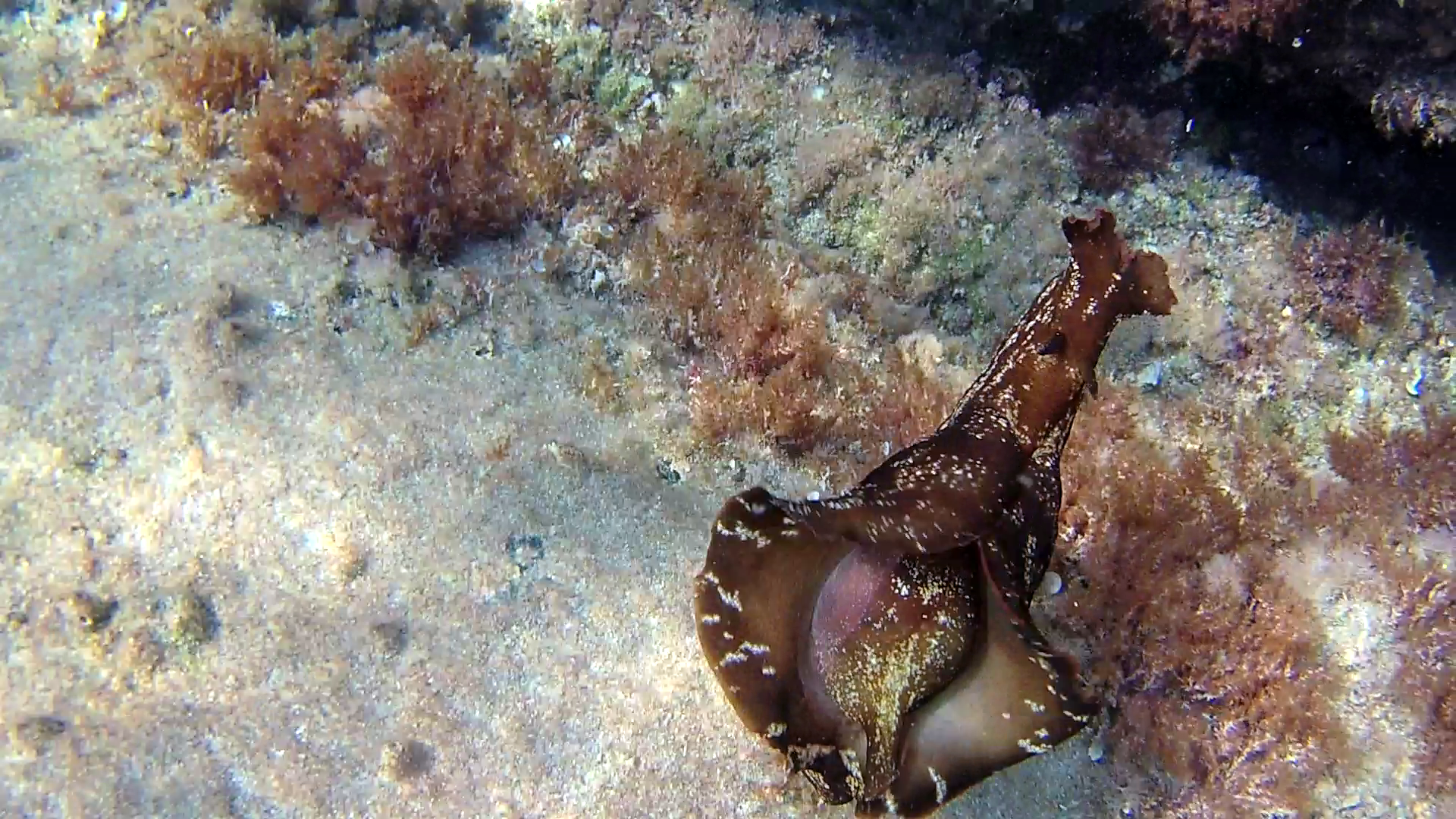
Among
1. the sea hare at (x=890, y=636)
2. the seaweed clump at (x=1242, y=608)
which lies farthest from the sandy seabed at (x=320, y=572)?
the sea hare at (x=890, y=636)

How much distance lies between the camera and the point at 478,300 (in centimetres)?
450

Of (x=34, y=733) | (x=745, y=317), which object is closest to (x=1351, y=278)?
(x=745, y=317)

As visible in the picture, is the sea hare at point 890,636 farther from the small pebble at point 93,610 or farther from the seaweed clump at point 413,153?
the seaweed clump at point 413,153

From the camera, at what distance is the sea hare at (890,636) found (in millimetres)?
2598

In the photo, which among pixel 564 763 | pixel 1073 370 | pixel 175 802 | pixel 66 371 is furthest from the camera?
pixel 66 371

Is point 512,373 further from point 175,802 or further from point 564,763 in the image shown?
point 175,802

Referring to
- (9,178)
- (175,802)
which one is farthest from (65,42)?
(175,802)

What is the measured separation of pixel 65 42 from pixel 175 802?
5.24m

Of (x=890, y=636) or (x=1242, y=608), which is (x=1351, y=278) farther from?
(x=890, y=636)

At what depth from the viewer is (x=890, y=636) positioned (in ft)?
9.05

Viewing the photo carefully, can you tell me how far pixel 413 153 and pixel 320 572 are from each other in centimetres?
258

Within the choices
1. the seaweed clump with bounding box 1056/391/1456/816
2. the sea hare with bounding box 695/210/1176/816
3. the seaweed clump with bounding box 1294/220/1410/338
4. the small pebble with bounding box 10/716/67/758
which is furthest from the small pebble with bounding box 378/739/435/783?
the seaweed clump with bounding box 1294/220/1410/338

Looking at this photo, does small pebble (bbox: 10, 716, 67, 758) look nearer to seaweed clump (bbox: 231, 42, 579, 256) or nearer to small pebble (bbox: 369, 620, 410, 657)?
small pebble (bbox: 369, 620, 410, 657)

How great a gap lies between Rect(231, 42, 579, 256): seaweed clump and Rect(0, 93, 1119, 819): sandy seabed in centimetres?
52
